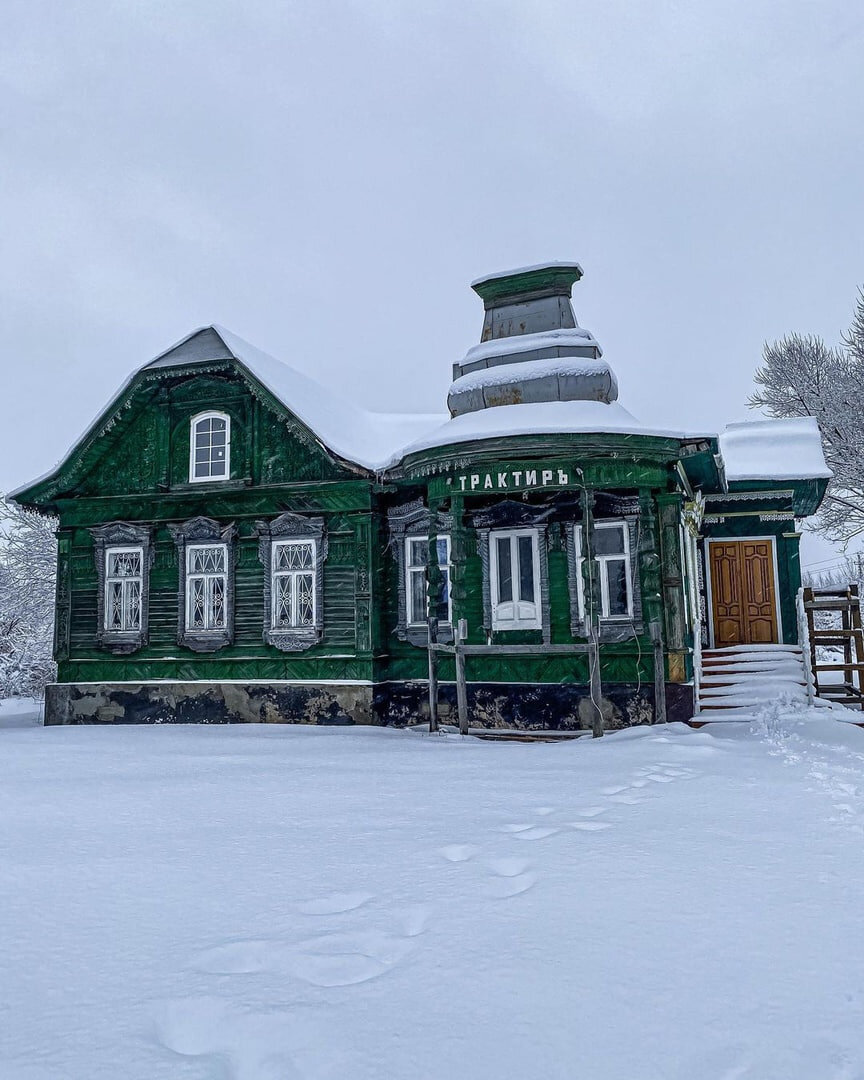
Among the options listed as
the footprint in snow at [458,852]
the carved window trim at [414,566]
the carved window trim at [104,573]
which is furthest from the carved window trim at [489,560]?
the footprint in snow at [458,852]

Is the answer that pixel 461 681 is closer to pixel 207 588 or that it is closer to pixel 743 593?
pixel 207 588

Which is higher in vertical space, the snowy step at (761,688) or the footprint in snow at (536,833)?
the snowy step at (761,688)

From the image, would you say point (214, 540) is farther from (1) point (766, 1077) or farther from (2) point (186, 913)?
(1) point (766, 1077)

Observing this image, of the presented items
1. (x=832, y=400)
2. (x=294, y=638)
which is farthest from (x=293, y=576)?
(x=832, y=400)

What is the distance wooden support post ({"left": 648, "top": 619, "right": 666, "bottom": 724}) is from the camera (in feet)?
35.6

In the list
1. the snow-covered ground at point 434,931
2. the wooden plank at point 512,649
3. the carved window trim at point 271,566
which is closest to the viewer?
the snow-covered ground at point 434,931

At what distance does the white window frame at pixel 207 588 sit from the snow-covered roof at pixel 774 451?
9.19 meters

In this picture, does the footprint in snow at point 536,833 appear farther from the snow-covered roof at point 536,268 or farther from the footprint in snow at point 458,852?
the snow-covered roof at point 536,268

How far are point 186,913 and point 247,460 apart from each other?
37.0ft

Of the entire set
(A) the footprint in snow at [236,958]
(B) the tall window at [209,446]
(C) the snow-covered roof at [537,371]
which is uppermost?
(C) the snow-covered roof at [537,371]

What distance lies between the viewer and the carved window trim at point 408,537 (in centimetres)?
1339

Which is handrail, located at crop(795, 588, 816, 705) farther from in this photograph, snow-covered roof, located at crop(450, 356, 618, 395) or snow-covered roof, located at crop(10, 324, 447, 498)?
snow-covered roof, located at crop(10, 324, 447, 498)

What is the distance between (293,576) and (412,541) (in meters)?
2.12

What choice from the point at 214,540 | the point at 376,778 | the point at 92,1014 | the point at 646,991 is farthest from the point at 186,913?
the point at 214,540
